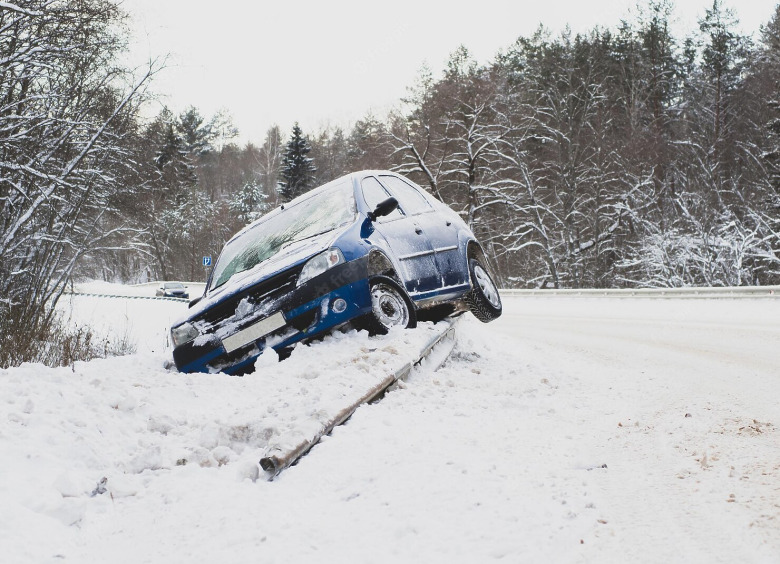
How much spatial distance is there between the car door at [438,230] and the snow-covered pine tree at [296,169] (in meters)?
37.5

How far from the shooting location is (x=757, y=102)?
26688 mm

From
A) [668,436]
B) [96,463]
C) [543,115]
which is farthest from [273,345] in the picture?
[543,115]

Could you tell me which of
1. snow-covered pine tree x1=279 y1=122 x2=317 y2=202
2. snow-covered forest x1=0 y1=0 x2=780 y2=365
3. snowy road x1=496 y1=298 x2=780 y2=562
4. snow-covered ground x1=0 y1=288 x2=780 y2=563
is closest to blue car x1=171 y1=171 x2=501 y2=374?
snow-covered ground x1=0 y1=288 x2=780 y2=563

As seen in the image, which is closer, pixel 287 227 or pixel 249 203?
pixel 287 227

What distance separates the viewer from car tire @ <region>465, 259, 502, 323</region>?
653cm

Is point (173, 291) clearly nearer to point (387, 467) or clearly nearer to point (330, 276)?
point (330, 276)

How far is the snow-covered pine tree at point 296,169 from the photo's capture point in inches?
1702

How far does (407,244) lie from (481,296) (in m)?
1.35

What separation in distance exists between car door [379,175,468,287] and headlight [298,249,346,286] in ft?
5.68

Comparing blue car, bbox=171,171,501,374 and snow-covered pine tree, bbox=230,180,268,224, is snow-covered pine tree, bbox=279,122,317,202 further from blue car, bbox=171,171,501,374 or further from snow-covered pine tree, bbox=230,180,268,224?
blue car, bbox=171,171,501,374

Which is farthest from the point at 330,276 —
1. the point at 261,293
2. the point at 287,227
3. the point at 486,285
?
the point at 486,285

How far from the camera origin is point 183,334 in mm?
4824

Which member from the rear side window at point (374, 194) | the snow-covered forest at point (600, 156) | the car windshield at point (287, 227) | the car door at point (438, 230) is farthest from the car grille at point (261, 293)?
the snow-covered forest at point (600, 156)

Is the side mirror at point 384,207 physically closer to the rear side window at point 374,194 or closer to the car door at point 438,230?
the rear side window at point 374,194
